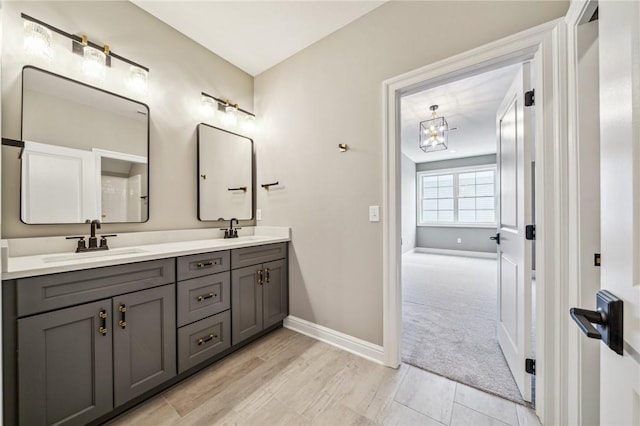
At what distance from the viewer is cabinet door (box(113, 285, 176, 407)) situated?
Answer: 4.47ft

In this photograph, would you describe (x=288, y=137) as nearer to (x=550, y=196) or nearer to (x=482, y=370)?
(x=550, y=196)

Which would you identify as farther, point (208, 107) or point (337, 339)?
point (208, 107)

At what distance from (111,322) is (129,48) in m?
1.97

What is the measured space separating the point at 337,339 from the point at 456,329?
3.98 ft

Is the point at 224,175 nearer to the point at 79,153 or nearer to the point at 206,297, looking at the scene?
the point at 79,153

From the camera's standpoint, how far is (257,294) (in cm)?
216

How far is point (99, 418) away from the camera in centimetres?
133

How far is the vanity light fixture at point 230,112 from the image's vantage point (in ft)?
7.91

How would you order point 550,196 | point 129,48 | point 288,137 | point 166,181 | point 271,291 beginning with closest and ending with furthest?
point 550,196 < point 129,48 < point 166,181 < point 271,291 < point 288,137

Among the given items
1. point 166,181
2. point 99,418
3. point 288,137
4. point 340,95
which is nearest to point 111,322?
point 99,418

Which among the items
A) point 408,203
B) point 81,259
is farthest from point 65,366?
point 408,203

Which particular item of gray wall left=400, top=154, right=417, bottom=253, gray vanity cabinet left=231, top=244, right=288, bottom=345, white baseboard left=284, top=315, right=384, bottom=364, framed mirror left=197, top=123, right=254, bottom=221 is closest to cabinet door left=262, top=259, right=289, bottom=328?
gray vanity cabinet left=231, top=244, right=288, bottom=345

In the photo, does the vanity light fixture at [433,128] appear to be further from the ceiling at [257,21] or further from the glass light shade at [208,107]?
the glass light shade at [208,107]

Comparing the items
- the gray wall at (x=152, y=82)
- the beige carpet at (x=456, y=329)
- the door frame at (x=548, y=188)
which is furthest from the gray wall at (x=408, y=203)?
the door frame at (x=548, y=188)
